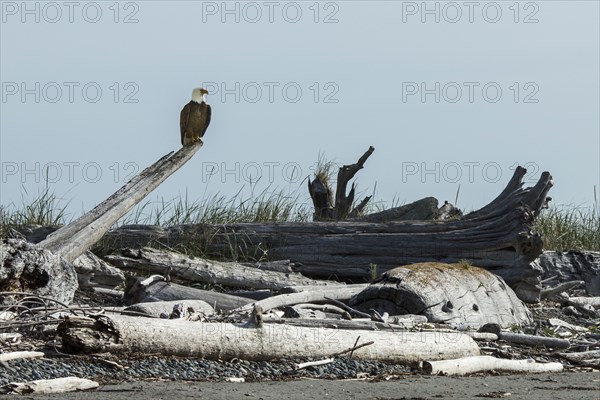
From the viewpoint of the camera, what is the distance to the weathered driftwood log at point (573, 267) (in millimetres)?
14219

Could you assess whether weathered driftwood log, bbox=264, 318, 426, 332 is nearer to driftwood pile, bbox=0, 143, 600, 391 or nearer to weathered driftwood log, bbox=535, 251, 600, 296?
driftwood pile, bbox=0, 143, 600, 391

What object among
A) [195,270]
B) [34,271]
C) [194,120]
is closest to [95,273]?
[195,270]

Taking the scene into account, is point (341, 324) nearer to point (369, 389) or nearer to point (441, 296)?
point (369, 389)

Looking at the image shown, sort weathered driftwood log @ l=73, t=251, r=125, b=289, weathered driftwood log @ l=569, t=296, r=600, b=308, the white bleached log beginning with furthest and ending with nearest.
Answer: weathered driftwood log @ l=569, t=296, r=600, b=308
weathered driftwood log @ l=73, t=251, r=125, b=289
the white bleached log

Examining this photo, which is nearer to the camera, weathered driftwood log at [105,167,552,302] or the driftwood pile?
the driftwood pile

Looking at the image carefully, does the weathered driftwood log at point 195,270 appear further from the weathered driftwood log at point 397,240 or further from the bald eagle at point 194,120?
the bald eagle at point 194,120

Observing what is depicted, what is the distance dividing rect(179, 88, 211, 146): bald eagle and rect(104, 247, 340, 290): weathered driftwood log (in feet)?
5.20

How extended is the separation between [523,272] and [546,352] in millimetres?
3695

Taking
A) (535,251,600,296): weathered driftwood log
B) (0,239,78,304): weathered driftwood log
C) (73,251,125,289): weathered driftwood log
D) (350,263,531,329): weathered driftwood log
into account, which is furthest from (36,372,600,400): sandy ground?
(535,251,600,296): weathered driftwood log

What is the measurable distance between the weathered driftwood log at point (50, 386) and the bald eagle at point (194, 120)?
22.7 ft

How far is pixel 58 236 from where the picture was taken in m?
9.89

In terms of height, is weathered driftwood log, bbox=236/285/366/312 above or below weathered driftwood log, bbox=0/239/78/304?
below

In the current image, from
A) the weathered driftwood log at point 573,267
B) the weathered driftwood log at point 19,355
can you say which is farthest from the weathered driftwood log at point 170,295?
the weathered driftwood log at point 573,267

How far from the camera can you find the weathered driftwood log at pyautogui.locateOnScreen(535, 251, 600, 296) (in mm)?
14219
